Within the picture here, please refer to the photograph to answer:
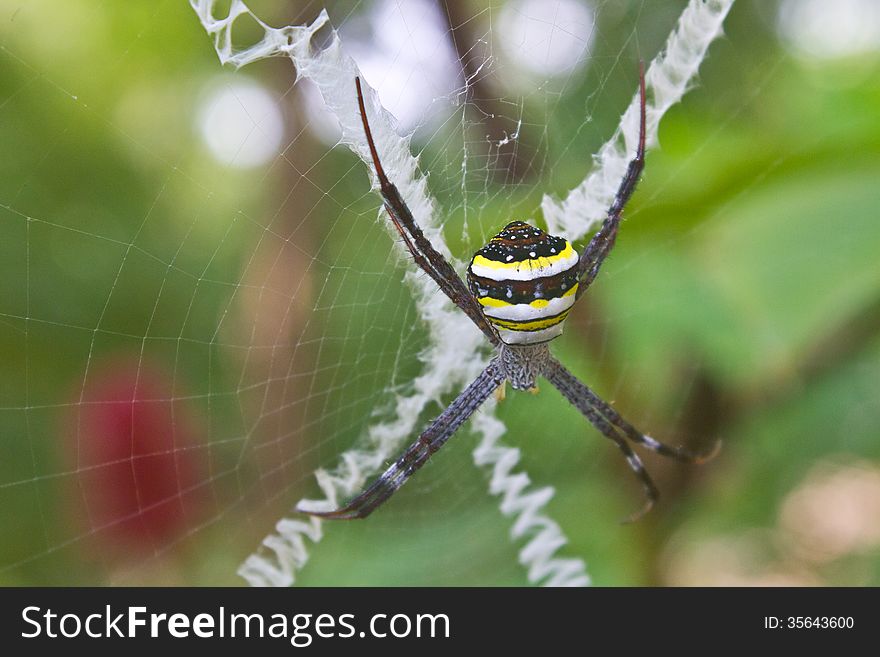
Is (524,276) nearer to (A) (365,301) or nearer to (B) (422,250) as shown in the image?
(B) (422,250)

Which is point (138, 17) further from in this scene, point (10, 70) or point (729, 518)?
point (729, 518)

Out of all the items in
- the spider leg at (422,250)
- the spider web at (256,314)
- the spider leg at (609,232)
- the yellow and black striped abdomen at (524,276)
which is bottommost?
the yellow and black striped abdomen at (524,276)

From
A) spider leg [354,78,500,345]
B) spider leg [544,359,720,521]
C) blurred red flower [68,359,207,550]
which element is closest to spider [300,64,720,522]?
spider leg [354,78,500,345]

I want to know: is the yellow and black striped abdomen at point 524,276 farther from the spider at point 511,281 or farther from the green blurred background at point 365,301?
the green blurred background at point 365,301

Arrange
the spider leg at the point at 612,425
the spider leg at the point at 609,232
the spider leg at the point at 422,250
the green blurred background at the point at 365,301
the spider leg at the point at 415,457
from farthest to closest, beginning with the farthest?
the spider leg at the point at 612,425
the spider leg at the point at 415,457
the green blurred background at the point at 365,301
the spider leg at the point at 609,232
the spider leg at the point at 422,250

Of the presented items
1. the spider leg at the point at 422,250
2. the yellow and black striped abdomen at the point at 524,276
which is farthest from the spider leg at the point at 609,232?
the spider leg at the point at 422,250

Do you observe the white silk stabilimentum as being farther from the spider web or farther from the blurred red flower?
the blurred red flower

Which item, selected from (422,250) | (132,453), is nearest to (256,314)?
(132,453)
